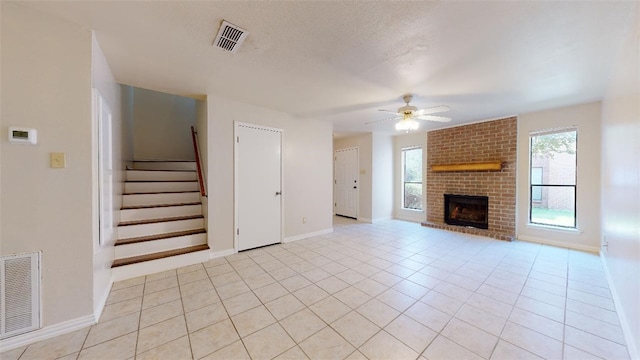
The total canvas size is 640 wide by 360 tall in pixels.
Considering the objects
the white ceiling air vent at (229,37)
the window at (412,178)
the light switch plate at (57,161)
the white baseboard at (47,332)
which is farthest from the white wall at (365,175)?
the light switch plate at (57,161)

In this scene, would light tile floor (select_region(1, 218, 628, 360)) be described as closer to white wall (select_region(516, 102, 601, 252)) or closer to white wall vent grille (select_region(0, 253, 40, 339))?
white wall vent grille (select_region(0, 253, 40, 339))

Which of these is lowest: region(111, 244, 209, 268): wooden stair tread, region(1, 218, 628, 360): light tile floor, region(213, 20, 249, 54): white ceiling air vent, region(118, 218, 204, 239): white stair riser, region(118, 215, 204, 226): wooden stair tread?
region(1, 218, 628, 360): light tile floor

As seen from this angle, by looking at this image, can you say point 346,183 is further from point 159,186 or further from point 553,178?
point 159,186

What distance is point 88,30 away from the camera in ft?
6.12

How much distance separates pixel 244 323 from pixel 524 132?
551 centimetres

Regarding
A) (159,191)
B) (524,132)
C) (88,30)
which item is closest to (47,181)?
(88,30)

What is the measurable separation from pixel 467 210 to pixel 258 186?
15.1ft

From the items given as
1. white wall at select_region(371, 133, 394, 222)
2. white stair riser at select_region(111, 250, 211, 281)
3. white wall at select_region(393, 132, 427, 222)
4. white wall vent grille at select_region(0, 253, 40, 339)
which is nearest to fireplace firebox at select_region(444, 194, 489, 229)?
white wall at select_region(393, 132, 427, 222)

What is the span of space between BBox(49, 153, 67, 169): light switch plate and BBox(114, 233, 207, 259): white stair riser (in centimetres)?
146

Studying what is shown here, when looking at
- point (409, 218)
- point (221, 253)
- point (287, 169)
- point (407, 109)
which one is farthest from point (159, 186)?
point (409, 218)

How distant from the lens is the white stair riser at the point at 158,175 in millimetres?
3906

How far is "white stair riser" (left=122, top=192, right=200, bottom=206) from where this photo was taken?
3.45 metres

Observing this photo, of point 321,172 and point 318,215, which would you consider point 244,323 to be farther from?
point 321,172

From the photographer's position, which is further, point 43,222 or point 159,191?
point 159,191
